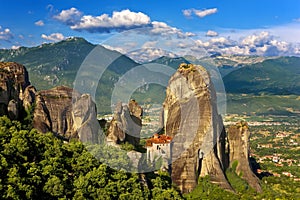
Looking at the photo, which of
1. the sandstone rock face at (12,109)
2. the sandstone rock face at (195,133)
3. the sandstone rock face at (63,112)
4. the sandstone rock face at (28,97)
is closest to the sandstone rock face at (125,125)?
the sandstone rock face at (63,112)

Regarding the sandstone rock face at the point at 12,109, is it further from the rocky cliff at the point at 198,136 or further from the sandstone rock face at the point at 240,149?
the sandstone rock face at the point at 240,149

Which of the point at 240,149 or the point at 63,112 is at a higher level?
the point at 63,112

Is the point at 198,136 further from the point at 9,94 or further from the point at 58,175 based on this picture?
the point at 58,175

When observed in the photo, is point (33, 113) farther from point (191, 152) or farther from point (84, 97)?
point (191, 152)

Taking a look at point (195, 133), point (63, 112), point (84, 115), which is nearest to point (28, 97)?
point (63, 112)

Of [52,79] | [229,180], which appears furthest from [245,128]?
[52,79]

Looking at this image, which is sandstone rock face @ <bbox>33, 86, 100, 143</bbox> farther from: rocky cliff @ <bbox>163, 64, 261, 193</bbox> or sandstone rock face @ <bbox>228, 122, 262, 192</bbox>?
sandstone rock face @ <bbox>228, 122, 262, 192</bbox>
